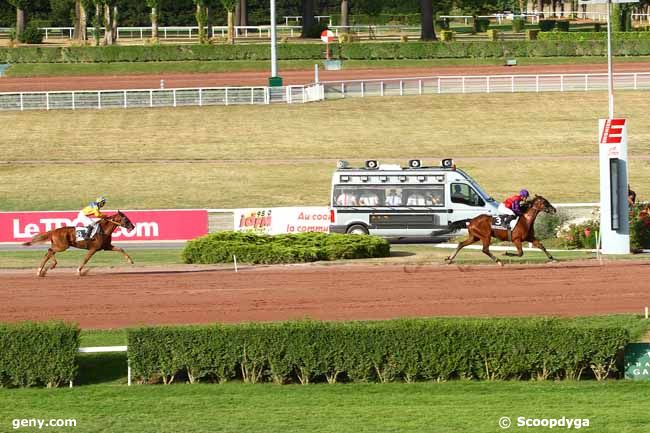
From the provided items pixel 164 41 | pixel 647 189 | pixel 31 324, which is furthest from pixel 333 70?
pixel 31 324

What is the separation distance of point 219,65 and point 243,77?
4131 mm

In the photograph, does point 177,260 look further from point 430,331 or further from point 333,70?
point 333,70

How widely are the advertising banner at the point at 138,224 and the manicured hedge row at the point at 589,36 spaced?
4369cm

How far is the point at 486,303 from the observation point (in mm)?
22172

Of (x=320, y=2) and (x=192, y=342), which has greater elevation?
(x=320, y=2)

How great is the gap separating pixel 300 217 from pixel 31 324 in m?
16.0

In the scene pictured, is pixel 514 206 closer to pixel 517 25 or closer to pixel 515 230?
pixel 515 230

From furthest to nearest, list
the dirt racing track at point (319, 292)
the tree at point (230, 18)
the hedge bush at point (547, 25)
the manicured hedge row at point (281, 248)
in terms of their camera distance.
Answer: the hedge bush at point (547, 25)
the tree at point (230, 18)
the manicured hedge row at point (281, 248)
the dirt racing track at point (319, 292)

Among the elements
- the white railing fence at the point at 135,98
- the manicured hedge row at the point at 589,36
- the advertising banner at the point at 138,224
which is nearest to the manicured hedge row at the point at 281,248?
the advertising banner at the point at 138,224

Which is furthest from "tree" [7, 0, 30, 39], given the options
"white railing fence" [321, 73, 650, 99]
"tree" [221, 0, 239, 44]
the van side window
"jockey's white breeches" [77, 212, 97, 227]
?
"jockey's white breeches" [77, 212, 97, 227]

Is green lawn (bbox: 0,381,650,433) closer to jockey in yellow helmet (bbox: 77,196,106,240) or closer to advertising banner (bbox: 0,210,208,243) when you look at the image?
jockey in yellow helmet (bbox: 77,196,106,240)

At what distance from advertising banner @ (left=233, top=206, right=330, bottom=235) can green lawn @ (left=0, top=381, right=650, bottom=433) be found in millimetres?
15947

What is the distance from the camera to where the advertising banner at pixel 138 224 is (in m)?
32.7

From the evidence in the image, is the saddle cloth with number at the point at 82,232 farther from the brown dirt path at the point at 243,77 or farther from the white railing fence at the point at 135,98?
the brown dirt path at the point at 243,77
